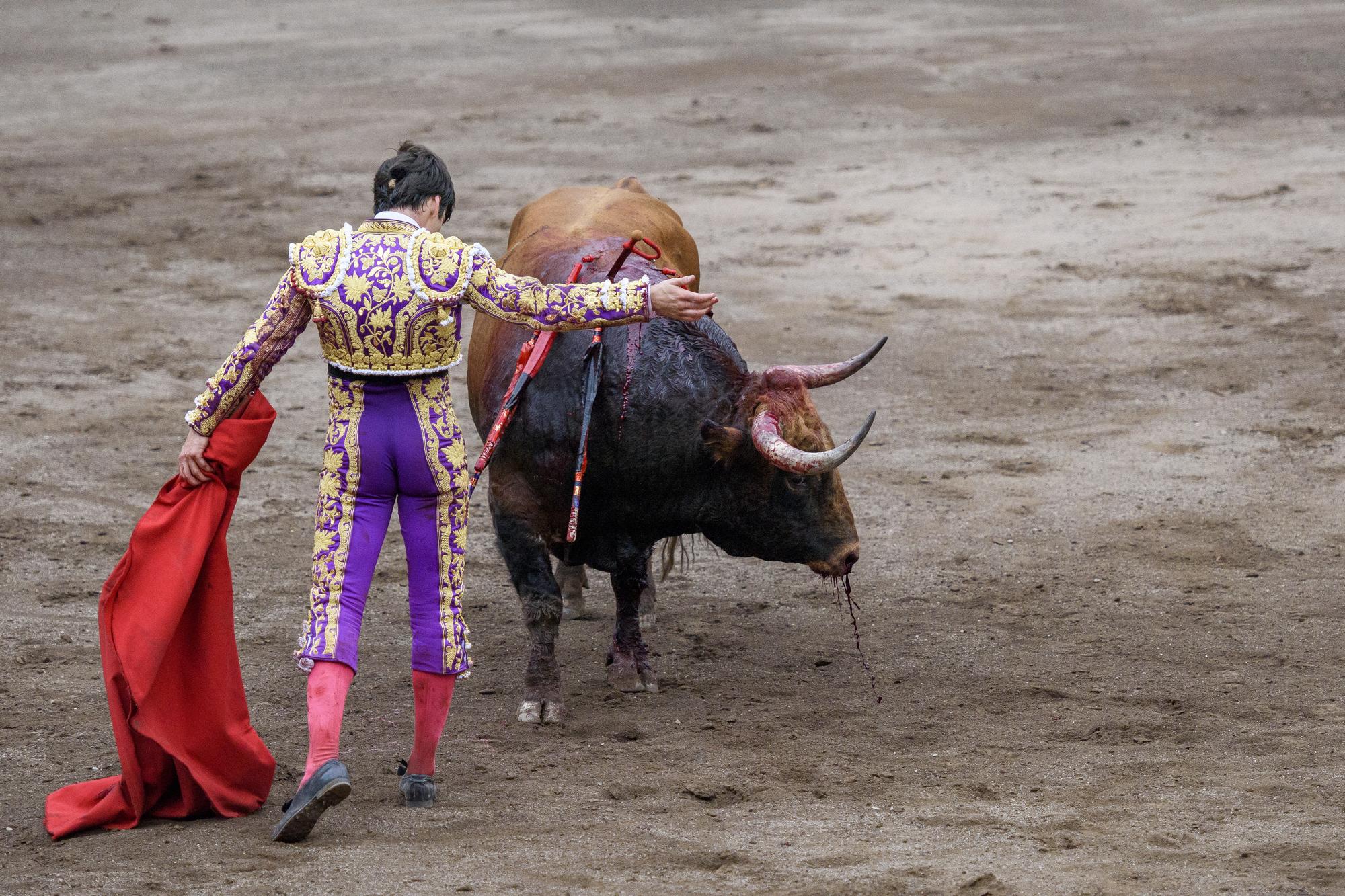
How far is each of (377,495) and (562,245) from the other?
173 cm

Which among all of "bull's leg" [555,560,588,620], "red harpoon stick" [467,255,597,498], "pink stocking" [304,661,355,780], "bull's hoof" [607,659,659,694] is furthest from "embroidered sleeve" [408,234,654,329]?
"bull's leg" [555,560,588,620]

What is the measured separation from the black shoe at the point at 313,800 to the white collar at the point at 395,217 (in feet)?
4.30

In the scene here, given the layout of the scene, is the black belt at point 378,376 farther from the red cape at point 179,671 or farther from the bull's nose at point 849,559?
the bull's nose at point 849,559

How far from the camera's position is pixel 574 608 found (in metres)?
6.34

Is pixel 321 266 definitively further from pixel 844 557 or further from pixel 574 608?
pixel 574 608

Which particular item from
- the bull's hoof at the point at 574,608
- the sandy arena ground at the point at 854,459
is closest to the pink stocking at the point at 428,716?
the sandy arena ground at the point at 854,459

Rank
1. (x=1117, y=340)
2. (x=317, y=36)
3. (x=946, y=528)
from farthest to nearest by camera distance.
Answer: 1. (x=317, y=36)
2. (x=1117, y=340)
3. (x=946, y=528)

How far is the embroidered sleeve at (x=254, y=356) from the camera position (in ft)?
13.9

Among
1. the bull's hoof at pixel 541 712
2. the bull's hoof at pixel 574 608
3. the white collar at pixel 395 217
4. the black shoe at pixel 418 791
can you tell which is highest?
the white collar at pixel 395 217

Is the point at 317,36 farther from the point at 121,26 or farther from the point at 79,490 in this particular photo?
the point at 79,490

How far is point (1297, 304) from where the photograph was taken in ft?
31.3

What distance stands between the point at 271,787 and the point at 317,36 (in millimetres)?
14895

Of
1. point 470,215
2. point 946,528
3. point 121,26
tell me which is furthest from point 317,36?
point 946,528

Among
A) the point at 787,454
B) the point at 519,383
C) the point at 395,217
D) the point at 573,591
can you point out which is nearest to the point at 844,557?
the point at 787,454
